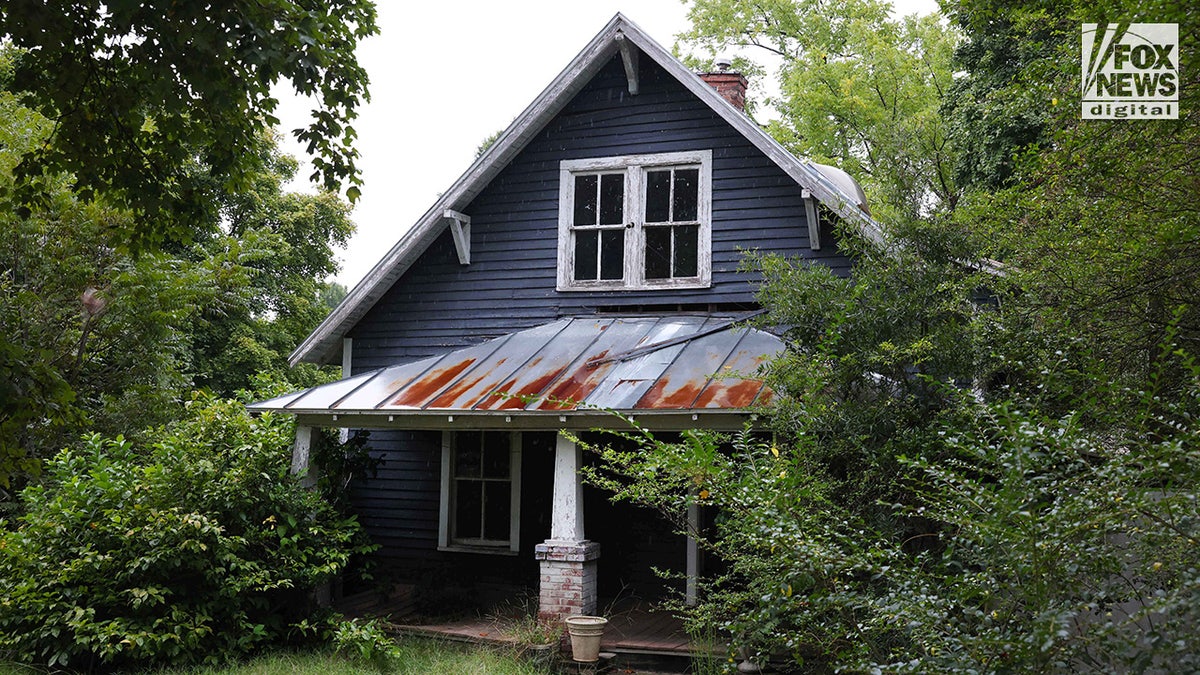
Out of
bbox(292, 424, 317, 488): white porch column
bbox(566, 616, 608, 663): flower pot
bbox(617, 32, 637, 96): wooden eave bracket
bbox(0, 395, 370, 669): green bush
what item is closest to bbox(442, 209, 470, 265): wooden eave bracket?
bbox(617, 32, 637, 96): wooden eave bracket

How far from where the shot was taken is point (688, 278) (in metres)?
12.0

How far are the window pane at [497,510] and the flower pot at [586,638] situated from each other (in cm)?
371

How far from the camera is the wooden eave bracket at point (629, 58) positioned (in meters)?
12.2

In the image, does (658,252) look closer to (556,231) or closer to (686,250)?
(686,250)

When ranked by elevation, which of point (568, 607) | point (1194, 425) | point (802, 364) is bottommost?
point (568, 607)

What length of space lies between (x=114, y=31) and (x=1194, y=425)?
22.6 feet

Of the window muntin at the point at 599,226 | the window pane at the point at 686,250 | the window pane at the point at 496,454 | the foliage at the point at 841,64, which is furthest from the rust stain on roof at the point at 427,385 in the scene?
the foliage at the point at 841,64

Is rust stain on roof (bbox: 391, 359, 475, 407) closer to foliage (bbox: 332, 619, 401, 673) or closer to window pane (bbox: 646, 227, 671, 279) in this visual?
foliage (bbox: 332, 619, 401, 673)

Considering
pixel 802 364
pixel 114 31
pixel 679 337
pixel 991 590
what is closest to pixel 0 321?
pixel 114 31

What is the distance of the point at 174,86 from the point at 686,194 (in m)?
6.95

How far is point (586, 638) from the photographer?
360 inches

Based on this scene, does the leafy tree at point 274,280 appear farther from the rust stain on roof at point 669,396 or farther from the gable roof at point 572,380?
the rust stain on roof at point 669,396

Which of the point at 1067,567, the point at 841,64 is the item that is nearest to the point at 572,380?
the point at 1067,567

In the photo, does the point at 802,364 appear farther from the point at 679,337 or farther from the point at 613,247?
the point at 613,247
